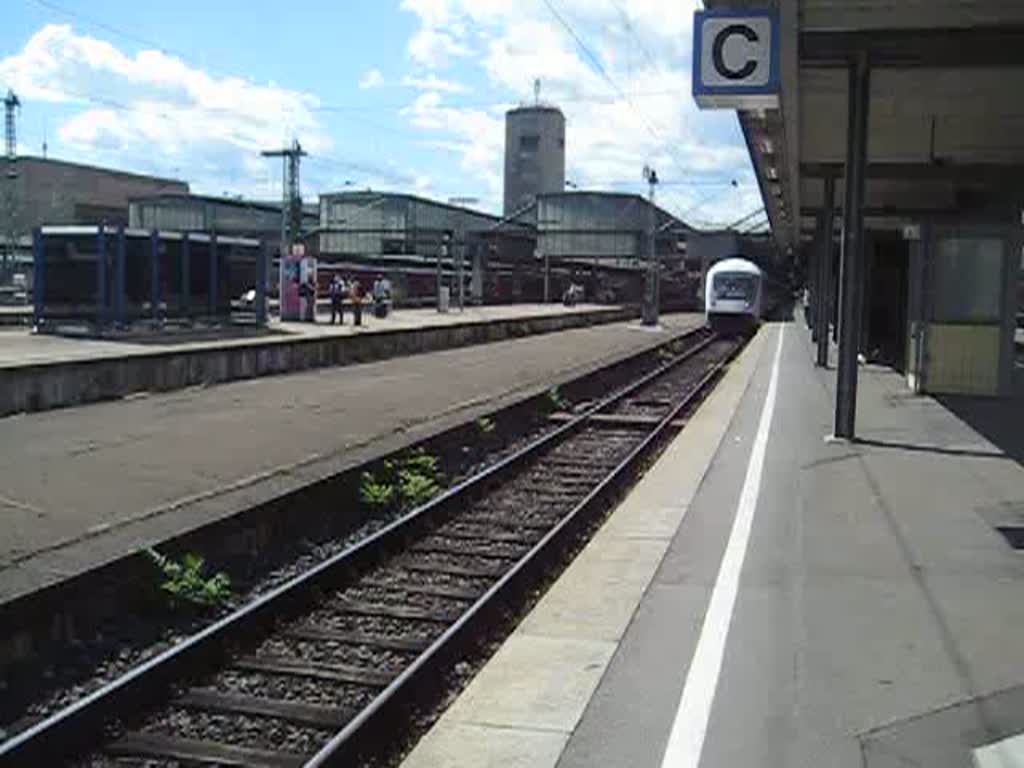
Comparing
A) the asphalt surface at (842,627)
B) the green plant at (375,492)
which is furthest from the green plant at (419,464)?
the asphalt surface at (842,627)

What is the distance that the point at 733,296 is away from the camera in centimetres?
5362

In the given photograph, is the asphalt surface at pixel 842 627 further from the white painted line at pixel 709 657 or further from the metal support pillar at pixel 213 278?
the metal support pillar at pixel 213 278

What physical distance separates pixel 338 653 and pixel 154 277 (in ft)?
70.4

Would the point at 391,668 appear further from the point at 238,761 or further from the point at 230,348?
the point at 230,348

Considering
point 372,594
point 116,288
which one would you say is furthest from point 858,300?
point 116,288

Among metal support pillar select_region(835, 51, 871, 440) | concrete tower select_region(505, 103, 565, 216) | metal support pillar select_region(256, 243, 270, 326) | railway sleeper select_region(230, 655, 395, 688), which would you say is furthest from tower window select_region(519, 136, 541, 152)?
railway sleeper select_region(230, 655, 395, 688)

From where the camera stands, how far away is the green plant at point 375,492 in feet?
40.5

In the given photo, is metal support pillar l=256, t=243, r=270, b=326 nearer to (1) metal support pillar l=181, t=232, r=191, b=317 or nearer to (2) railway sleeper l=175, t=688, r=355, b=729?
(1) metal support pillar l=181, t=232, r=191, b=317

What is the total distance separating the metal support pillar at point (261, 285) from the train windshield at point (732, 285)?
25878 mm

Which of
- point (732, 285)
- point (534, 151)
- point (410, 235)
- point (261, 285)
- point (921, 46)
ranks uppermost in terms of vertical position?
point (534, 151)

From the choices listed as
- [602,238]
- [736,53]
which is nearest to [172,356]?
[736,53]

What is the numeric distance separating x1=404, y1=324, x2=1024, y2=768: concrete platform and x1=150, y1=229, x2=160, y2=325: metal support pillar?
55.8 ft

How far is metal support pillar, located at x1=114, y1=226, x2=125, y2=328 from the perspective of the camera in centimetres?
2581

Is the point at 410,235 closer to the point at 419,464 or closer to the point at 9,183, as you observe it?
the point at 9,183
